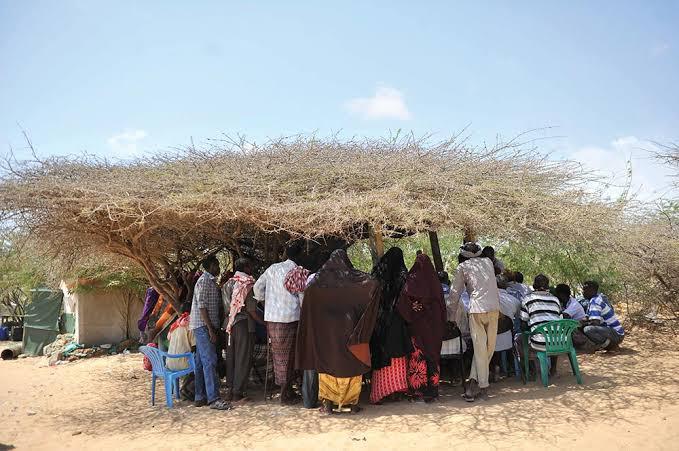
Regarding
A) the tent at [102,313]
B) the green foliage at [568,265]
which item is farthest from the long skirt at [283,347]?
the tent at [102,313]

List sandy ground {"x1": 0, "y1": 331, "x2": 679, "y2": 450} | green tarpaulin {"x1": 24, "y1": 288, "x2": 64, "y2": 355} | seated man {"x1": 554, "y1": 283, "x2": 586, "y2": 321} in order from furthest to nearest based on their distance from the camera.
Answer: green tarpaulin {"x1": 24, "y1": 288, "x2": 64, "y2": 355} → seated man {"x1": 554, "y1": 283, "x2": 586, "y2": 321} → sandy ground {"x1": 0, "y1": 331, "x2": 679, "y2": 450}

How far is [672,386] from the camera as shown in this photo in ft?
20.4

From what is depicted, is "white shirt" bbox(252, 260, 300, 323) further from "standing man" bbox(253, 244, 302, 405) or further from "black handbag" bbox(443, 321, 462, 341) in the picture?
"black handbag" bbox(443, 321, 462, 341)

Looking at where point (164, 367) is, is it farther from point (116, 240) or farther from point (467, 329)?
point (467, 329)

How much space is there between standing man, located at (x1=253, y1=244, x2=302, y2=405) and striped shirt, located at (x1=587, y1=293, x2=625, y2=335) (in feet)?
14.0

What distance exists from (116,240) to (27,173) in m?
1.45

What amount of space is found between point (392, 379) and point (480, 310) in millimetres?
1267

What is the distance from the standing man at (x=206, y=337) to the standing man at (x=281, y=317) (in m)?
0.63

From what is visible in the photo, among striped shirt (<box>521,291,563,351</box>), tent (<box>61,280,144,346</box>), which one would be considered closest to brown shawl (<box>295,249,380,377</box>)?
striped shirt (<box>521,291,563,351</box>)

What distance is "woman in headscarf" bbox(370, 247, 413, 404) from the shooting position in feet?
20.3

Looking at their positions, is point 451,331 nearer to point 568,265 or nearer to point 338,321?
point 338,321

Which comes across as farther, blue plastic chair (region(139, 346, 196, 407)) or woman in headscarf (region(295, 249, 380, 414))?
blue plastic chair (region(139, 346, 196, 407))

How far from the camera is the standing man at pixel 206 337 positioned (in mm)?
6512

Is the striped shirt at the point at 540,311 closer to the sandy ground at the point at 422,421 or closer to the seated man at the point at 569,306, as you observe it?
the sandy ground at the point at 422,421
